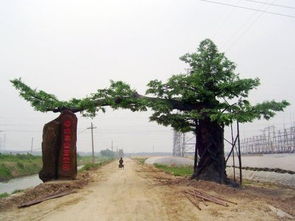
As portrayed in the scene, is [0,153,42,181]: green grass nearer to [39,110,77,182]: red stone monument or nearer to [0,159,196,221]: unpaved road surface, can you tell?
[39,110,77,182]: red stone monument

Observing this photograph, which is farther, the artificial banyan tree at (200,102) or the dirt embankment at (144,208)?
the artificial banyan tree at (200,102)

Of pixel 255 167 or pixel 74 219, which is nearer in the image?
pixel 74 219

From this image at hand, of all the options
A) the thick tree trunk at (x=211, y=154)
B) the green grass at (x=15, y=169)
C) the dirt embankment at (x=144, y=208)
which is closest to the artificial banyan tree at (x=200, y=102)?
the thick tree trunk at (x=211, y=154)

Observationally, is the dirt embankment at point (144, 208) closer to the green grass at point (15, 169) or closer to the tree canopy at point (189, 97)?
the tree canopy at point (189, 97)

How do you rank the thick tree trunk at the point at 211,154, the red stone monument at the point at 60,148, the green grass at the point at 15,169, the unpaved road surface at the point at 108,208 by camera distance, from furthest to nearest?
1. the green grass at the point at 15,169
2. the thick tree trunk at the point at 211,154
3. the red stone monument at the point at 60,148
4. the unpaved road surface at the point at 108,208

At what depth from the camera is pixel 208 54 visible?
18297mm

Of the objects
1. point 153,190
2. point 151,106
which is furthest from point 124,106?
point 153,190

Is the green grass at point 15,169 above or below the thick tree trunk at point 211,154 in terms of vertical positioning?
below

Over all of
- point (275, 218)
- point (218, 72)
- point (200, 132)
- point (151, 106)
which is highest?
point (218, 72)

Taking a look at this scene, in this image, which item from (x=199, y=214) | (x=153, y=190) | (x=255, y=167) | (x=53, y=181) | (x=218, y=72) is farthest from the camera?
(x=255, y=167)

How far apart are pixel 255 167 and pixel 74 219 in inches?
755

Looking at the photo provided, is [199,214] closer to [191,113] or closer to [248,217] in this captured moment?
[248,217]

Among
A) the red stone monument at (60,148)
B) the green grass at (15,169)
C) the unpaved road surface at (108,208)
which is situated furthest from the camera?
the green grass at (15,169)

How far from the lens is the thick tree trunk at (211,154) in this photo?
17250 mm
